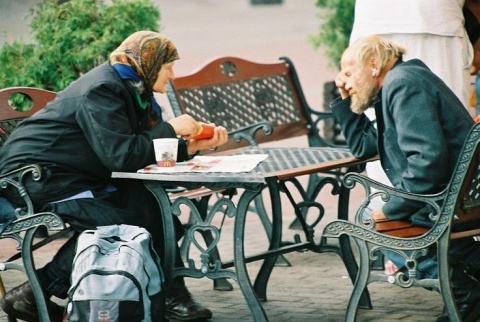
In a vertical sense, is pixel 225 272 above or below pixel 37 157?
below

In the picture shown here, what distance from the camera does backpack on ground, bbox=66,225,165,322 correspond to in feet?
16.5

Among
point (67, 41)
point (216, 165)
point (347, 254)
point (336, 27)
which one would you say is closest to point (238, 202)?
point (216, 165)

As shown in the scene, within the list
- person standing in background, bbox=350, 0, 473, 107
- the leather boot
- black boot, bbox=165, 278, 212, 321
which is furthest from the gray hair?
the leather boot

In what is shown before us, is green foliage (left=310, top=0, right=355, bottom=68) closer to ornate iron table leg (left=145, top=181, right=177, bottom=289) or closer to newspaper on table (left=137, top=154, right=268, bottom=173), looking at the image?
newspaper on table (left=137, top=154, right=268, bottom=173)

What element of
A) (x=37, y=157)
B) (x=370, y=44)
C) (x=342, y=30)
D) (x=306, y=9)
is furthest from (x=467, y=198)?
(x=306, y=9)

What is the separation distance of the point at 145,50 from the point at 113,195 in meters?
0.73

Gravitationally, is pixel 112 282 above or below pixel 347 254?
above

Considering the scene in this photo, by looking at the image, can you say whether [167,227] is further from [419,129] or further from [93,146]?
[419,129]

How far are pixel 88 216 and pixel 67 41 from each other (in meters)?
2.75

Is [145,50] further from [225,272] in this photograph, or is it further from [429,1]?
[429,1]

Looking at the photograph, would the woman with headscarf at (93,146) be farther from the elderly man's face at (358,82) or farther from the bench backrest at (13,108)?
the elderly man's face at (358,82)

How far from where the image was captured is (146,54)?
5.66 m

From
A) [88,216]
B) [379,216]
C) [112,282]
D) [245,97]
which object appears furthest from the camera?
[245,97]

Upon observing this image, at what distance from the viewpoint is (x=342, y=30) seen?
10.8 m
